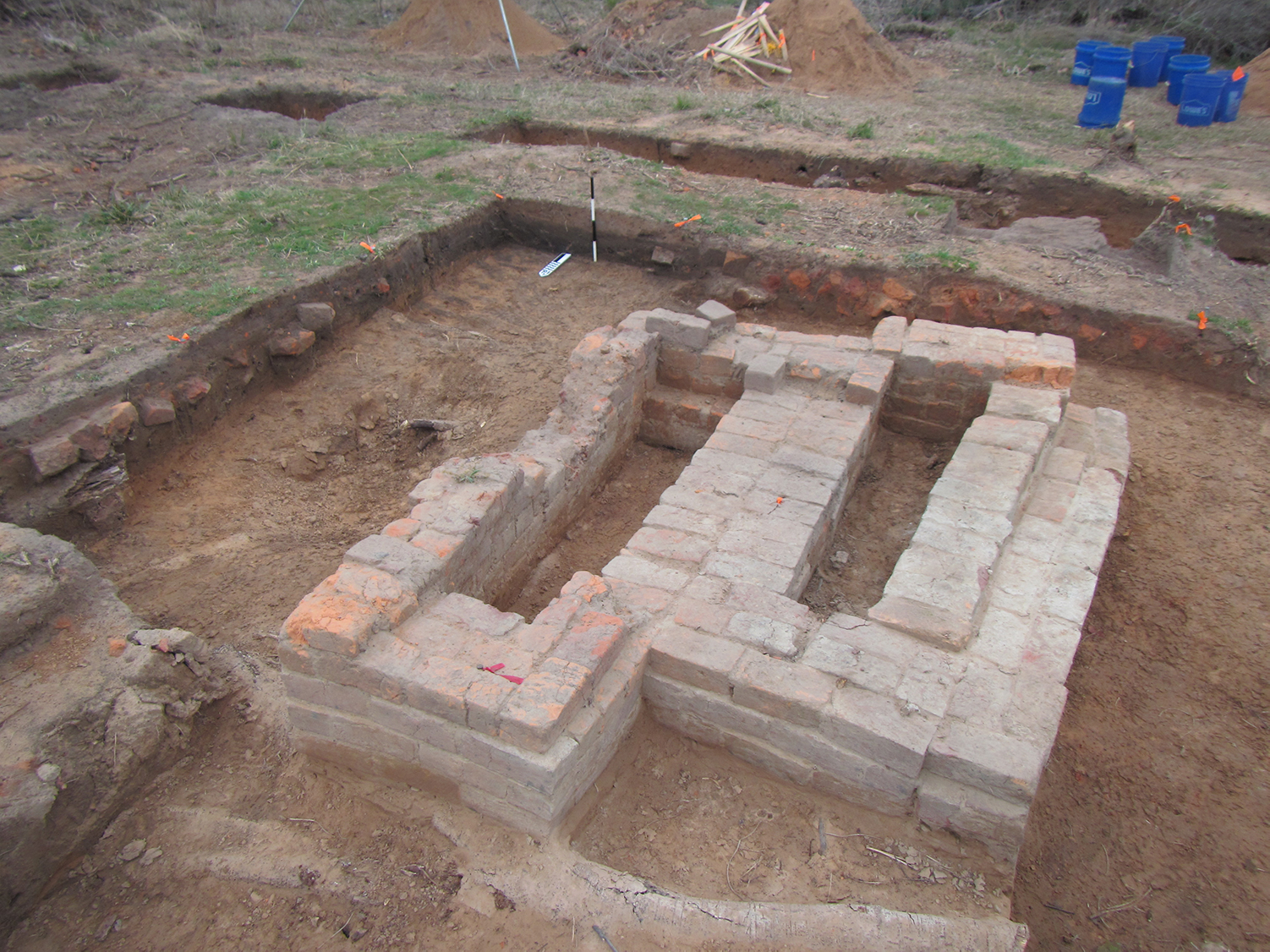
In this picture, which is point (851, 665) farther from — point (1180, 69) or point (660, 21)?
point (660, 21)

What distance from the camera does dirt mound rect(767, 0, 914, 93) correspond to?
12609 mm

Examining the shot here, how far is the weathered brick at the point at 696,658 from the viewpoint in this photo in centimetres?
340

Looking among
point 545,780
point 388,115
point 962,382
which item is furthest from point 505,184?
point 545,780

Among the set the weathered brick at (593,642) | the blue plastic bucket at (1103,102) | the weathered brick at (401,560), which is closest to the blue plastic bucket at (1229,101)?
the blue plastic bucket at (1103,102)

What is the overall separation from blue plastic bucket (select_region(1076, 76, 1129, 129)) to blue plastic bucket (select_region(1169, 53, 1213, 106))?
176 centimetres

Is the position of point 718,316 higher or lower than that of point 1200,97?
lower

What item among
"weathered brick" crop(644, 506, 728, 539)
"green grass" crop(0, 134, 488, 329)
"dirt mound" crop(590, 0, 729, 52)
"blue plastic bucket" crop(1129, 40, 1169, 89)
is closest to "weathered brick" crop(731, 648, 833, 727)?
"weathered brick" crop(644, 506, 728, 539)

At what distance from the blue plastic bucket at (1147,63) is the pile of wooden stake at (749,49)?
5413 millimetres

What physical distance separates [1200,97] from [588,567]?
1120 cm

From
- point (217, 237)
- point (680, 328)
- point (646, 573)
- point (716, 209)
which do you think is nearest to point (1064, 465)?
point (680, 328)

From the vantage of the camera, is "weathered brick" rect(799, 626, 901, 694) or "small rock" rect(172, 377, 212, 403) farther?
"small rock" rect(172, 377, 212, 403)

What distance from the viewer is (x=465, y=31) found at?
49.3ft

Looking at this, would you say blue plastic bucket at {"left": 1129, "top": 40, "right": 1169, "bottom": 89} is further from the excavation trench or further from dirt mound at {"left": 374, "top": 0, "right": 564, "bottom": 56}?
dirt mound at {"left": 374, "top": 0, "right": 564, "bottom": 56}

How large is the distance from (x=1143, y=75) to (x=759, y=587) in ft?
44.2
